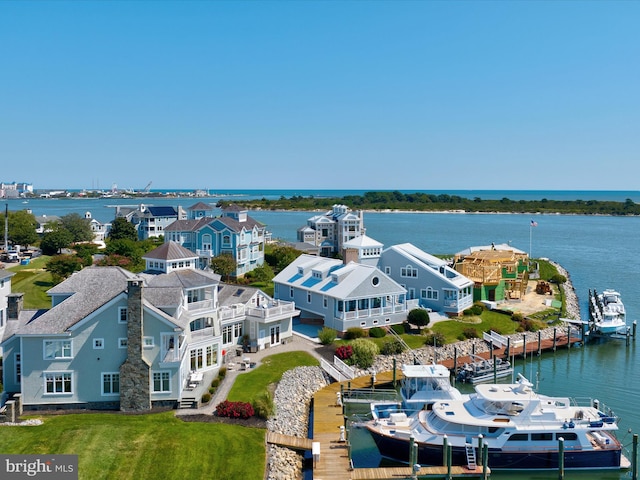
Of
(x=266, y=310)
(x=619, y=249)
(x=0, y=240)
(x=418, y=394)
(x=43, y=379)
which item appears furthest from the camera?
(x=619, y=249)

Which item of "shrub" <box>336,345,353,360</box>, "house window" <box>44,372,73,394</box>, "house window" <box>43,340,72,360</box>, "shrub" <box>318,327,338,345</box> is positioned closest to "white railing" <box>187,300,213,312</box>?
"house window" <box>43,340,72,360</box>

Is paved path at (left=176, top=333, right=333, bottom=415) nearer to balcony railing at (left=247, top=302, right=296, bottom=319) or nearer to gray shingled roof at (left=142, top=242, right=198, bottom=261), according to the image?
balcony railing at (left=247, top=302, right=296, bottom=319)

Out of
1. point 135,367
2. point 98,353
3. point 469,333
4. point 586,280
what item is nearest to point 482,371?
point 469,333

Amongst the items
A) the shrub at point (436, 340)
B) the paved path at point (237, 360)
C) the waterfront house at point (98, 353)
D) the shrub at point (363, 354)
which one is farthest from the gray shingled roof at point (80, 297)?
the shrub at point (436, 340)

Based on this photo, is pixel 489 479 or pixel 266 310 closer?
pixel 489 479

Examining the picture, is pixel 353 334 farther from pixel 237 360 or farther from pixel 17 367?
pixel 17 367

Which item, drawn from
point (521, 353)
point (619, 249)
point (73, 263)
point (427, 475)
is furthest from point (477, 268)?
point (619, 249)

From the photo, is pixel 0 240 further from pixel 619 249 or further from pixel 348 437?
pixel 619 249
